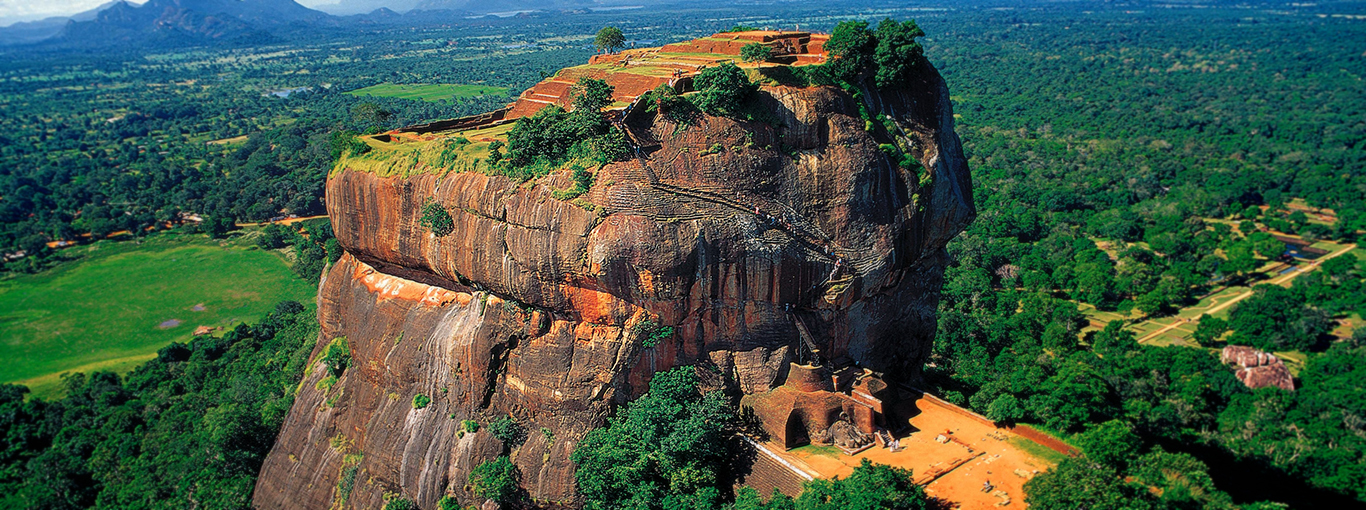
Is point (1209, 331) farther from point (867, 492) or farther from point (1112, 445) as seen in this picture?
point (867, 492)

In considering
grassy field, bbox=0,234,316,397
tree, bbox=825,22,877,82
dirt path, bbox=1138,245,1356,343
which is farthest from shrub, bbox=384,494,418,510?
dirt path, bbox=1138,245,1356,343

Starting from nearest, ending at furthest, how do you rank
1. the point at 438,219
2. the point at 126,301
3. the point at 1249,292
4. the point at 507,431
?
the point at 507,431, the point at 438,219, the point at 1249,292, the point at 126,301

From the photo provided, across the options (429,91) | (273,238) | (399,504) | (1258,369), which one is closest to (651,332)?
(399,504)

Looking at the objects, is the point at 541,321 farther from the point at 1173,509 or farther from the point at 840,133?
the point at 1173,509

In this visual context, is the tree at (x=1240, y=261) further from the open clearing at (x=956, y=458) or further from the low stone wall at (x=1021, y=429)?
the open clearing at (x=956, y=458)

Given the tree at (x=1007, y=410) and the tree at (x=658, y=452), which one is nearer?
the tree at (x=658, y=452)

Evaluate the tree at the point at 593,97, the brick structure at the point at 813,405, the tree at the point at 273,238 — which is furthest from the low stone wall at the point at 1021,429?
the tree at the point at 273,238

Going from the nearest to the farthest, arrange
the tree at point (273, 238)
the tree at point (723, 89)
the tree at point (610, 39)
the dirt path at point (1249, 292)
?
the tree at point (723, 89) < the tree at point (610, 39) < the dirt path at point (1249, 292) < the tree at point (273, 238)
